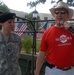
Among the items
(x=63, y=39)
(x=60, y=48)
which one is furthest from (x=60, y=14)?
(x=60, y=48)

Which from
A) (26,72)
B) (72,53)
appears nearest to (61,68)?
(72,53)

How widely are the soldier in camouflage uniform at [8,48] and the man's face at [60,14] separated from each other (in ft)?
2.19

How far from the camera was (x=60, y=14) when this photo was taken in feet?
10.1

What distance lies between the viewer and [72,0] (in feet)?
49.4

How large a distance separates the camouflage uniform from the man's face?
2.45 ft

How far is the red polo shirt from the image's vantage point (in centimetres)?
304

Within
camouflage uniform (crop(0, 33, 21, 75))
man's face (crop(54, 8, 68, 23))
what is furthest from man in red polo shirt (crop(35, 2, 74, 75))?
camouflage uniform (crop(0, 33, 21, 75))

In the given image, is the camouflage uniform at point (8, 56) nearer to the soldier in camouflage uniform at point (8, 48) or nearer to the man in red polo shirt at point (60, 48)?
the soldier in camouflage uniform at point (8, 48)

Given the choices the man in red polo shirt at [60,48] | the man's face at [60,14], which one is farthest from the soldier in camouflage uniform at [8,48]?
the man's face at [60,14]

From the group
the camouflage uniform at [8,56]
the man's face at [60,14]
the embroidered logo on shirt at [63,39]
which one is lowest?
the camouflage uniform at [8,56]

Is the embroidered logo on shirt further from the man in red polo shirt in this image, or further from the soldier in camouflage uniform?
the soldier in camouflage uniform

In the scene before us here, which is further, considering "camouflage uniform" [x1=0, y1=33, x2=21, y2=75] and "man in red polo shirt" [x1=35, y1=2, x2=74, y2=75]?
"camouflage uniform" [x1=0, y1=33, x2=21, y2=75]

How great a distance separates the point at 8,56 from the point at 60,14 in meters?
0.90

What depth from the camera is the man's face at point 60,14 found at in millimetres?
3055
